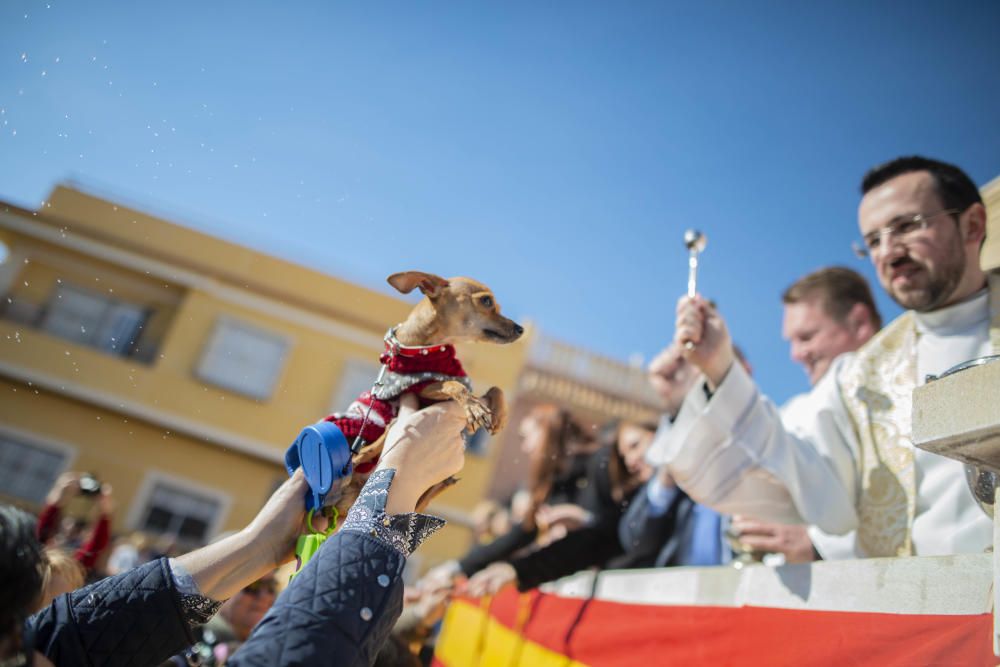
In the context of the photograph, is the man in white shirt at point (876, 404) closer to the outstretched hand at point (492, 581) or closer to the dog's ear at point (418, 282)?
the dog's ear at point (418, 282)

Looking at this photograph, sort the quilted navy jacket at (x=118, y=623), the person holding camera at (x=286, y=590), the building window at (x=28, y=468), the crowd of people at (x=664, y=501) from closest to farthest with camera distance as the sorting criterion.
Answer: the person holding camera at (x=286, y=590), the crowd of people at (x=664, y=501), the quilted navy jacket at (x=118, y=623), the building window at (x=28, y=468)

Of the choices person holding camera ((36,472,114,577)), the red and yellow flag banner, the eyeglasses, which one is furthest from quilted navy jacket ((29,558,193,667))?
the eyeglasses

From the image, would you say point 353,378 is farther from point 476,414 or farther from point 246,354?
point 476,414

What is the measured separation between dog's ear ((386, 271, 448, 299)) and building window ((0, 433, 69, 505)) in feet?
44.3

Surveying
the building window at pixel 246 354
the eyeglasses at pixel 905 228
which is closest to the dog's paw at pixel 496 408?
the eyeglasses at pixel 905 228

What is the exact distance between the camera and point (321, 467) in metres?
1.36

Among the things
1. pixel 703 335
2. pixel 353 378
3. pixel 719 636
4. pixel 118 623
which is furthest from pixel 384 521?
pixel 353 378

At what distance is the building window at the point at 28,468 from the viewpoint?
12250 millimetres

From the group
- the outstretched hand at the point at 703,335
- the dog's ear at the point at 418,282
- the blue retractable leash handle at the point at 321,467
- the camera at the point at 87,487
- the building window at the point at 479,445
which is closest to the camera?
the blue retractable leash handle at the point at 321,467

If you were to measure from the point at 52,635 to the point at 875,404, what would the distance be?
7.82 ft

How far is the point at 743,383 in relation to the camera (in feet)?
7.41

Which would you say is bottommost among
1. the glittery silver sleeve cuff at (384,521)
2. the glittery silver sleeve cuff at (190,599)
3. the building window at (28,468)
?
the building window at (28,468)

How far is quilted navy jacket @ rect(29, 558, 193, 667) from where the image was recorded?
46.6 inches

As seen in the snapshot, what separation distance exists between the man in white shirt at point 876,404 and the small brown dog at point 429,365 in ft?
2.77
